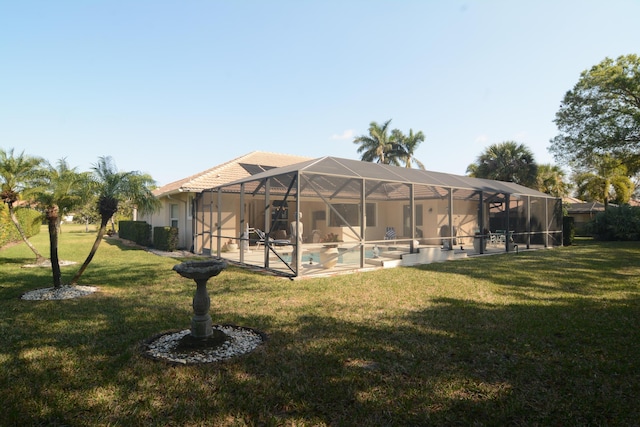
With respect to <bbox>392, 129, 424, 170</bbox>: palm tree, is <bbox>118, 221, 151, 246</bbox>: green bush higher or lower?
lower

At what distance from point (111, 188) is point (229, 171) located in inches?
379

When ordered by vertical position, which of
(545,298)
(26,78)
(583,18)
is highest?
(583,18)

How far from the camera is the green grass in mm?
2592

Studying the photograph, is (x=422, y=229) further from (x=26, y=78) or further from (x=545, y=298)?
(x=26, y=78)

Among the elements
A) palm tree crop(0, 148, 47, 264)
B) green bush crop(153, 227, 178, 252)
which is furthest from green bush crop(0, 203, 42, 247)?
green bush crop(153, 227, 178, 252)

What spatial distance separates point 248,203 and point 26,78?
9544 millimetres

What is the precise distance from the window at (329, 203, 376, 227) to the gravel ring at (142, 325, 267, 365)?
1398 cm

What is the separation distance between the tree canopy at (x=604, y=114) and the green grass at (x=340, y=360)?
17895 mm

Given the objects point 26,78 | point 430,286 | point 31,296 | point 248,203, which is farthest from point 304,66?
point 31,296

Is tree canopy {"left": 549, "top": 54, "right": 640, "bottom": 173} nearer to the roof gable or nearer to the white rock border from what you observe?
the roof gable

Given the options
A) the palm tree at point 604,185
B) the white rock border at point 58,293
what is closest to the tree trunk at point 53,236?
the white rock border at point 58,293

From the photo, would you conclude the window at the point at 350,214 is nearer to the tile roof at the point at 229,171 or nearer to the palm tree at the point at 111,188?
the tile roof at the point at 229,171

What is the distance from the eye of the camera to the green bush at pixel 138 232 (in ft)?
56.5

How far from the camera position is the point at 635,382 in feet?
9.96
